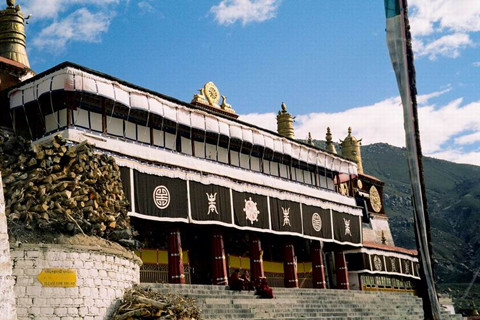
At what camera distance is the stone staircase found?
18.2 meters

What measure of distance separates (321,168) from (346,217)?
136 inches

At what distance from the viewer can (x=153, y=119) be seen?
79.8 feet

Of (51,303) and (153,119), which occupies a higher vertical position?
(153,119)

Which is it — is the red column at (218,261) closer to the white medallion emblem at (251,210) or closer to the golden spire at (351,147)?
the white medallion emblem at (251,210)

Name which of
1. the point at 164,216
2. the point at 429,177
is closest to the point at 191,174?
the point at 164,216

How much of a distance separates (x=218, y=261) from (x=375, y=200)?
72.4 ft

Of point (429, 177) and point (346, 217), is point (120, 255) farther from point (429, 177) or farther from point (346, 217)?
point (429, 177)

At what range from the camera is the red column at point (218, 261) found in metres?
24.3

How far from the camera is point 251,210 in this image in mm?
25875

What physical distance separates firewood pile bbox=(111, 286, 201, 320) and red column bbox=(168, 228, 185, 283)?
6943mm

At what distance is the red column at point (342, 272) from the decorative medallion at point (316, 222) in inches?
166

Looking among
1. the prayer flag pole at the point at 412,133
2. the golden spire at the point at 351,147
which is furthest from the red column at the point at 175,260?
the golden spire at the point at 351,147

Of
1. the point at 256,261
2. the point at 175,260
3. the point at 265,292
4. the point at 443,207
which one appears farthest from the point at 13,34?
the point at 443,207

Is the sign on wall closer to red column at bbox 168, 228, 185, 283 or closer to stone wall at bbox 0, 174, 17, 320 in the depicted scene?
stone wall at bbox 0, 174, 17, 320
